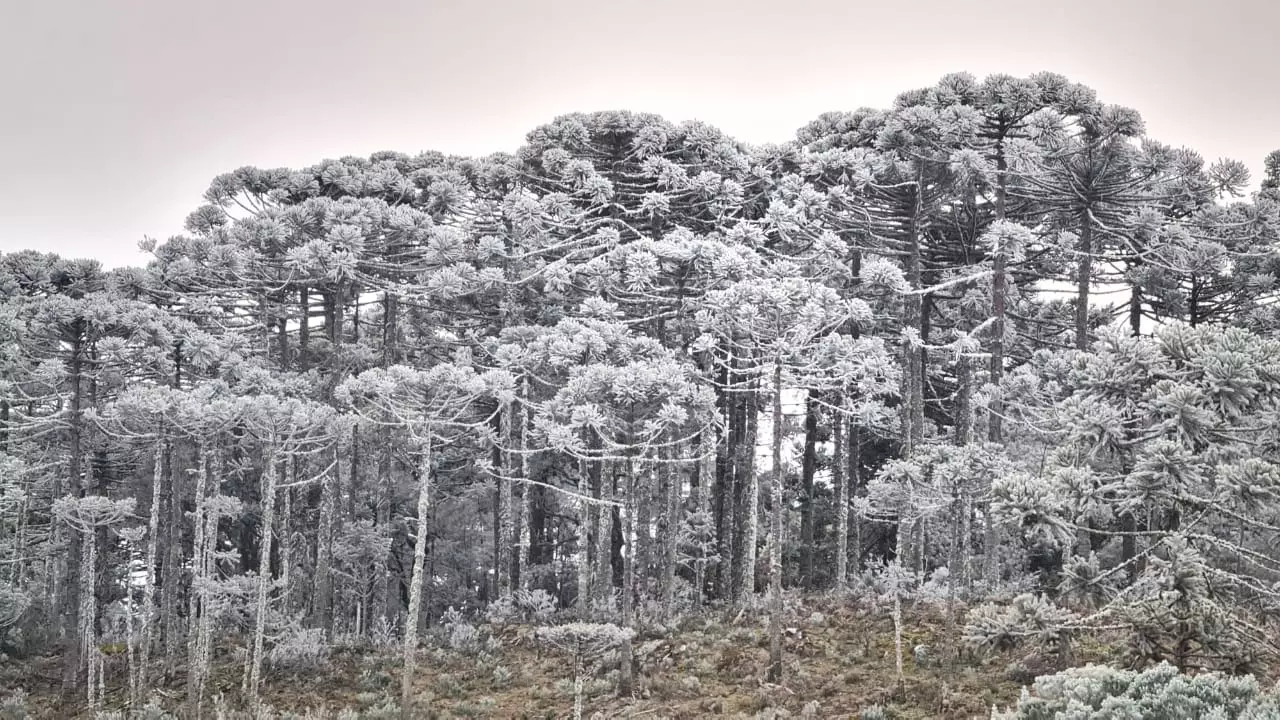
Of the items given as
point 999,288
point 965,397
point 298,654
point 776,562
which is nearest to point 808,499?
point 965,397

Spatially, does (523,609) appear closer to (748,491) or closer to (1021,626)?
Answer: (748,491)

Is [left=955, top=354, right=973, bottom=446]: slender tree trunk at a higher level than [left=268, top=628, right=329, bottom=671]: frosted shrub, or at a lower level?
higher

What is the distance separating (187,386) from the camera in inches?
1051

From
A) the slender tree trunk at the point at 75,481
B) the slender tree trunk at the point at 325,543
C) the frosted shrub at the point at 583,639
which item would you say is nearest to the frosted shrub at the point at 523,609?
the slender tree trunk at the point at 325,543

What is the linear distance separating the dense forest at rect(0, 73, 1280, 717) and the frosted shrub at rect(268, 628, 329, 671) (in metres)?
0.17

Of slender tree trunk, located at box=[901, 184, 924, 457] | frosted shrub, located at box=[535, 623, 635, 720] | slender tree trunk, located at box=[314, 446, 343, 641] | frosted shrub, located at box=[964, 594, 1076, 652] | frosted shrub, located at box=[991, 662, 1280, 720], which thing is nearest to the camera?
frosted shrub, located at box=[991, 662, 1280, 720]

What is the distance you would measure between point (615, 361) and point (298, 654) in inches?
429

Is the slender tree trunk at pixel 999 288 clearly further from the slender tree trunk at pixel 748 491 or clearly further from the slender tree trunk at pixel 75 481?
the slender tree trunk at pixel 75 481

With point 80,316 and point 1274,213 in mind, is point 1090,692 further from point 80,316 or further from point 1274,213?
point 80,316

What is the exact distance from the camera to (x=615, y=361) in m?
21.5

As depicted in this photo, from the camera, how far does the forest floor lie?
49.8ft

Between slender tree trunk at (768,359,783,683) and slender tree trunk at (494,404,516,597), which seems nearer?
slender tree trunk at (768,359,783,683)

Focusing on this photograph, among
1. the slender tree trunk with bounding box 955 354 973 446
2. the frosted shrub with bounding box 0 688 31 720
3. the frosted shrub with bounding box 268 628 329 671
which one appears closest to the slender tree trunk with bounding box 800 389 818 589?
the slender tree trunk with bounding box 955 354 973 446

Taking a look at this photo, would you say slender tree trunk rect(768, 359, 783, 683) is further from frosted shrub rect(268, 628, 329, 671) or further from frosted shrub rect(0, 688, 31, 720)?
frosted shrub rect(0, 688, 31, 720)
